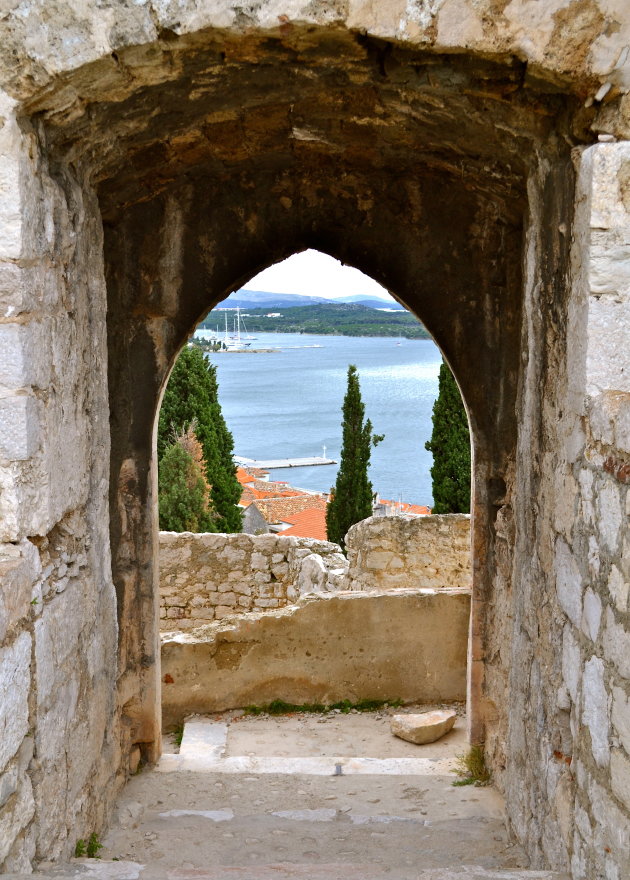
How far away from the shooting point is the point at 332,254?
448 cm

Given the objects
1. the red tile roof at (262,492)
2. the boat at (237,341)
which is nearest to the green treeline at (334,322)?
the boat at (237,341)

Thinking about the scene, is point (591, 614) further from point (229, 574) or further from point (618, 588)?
point (229, 574)

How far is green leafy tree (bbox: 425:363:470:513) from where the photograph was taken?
12172 mm

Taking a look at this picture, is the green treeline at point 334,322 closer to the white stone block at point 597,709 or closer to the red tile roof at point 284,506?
the red tile roof at point 284,506

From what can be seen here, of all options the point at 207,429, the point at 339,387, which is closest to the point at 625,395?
the point at 207,429

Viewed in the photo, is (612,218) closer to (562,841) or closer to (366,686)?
(562,841)

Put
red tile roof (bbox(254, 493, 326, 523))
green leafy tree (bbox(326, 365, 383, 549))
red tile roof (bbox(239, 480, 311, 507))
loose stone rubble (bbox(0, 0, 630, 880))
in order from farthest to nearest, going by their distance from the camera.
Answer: red tile roof (bbox(239, 480, 311, 507)), red tile roof (bbox(254, 493, 326, 523)), green leafy tree (bbox(326, 365, 383, 549)), loose stone rubble (bbox(0, 0, 630, 880))

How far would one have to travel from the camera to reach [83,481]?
3.25 m

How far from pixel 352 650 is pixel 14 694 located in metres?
3.86

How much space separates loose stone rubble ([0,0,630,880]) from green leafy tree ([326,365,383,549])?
33.7 feet

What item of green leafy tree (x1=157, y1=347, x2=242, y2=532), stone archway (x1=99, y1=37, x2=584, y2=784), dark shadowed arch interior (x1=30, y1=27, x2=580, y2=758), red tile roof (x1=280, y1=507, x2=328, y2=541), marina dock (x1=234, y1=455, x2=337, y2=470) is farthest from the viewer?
marina dock (x1=234, y1=455, x2=337, y2=470)

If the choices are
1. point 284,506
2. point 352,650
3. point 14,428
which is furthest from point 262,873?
point 284,506

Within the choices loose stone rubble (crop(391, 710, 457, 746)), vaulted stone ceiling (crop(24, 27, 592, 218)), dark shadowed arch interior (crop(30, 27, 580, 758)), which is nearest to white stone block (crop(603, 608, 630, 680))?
vaulted stone ceiling (crop(24, 27, 592, 218))

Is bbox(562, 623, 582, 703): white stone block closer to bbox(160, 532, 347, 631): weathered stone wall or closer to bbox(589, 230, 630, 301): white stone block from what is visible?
bbox(589, 230, 630, 301): white stone block
